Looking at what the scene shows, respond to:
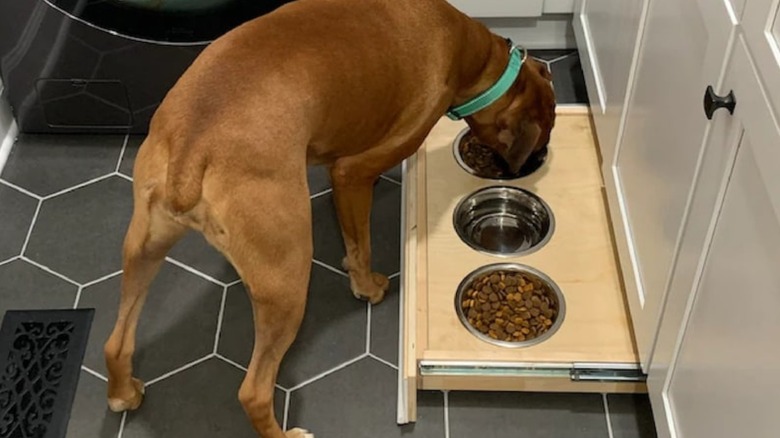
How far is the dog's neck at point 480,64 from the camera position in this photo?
67.4 inches

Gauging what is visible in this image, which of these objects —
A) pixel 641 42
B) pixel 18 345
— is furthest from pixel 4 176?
pixel 641 42

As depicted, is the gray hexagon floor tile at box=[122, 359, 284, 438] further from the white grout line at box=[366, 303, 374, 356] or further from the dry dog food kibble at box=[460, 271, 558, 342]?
the dry dog food kibble at box=[460, 271, 558, 342]

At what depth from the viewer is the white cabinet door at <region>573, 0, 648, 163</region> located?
1693 mm

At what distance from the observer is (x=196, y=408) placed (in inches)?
69.0

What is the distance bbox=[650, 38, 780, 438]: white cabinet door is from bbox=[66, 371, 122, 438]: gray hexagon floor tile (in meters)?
1.01

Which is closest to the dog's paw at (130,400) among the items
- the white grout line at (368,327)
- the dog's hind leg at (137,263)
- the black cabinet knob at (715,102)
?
the dog's hind leg at (137,263)

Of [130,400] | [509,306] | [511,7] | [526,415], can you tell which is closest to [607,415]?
[526,415]

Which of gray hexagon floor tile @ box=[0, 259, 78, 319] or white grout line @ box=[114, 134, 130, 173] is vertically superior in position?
white grout line @ box=[114, 134, 130, 173]

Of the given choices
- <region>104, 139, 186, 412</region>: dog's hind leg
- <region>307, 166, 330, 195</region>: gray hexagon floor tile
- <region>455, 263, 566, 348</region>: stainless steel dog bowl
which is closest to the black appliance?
<region>307, 166, 330, 195</region>: gray hexagon floor tile

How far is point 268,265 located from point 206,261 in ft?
2.20

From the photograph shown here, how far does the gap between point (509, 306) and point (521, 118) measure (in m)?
0.36

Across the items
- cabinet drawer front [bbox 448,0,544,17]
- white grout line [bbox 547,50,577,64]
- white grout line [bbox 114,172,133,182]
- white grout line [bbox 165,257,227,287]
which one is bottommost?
white grout line [bbox 165,257,227,287]

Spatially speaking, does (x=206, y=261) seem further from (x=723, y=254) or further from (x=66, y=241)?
(x=723, y=254)

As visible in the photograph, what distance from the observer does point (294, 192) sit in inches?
53.4
